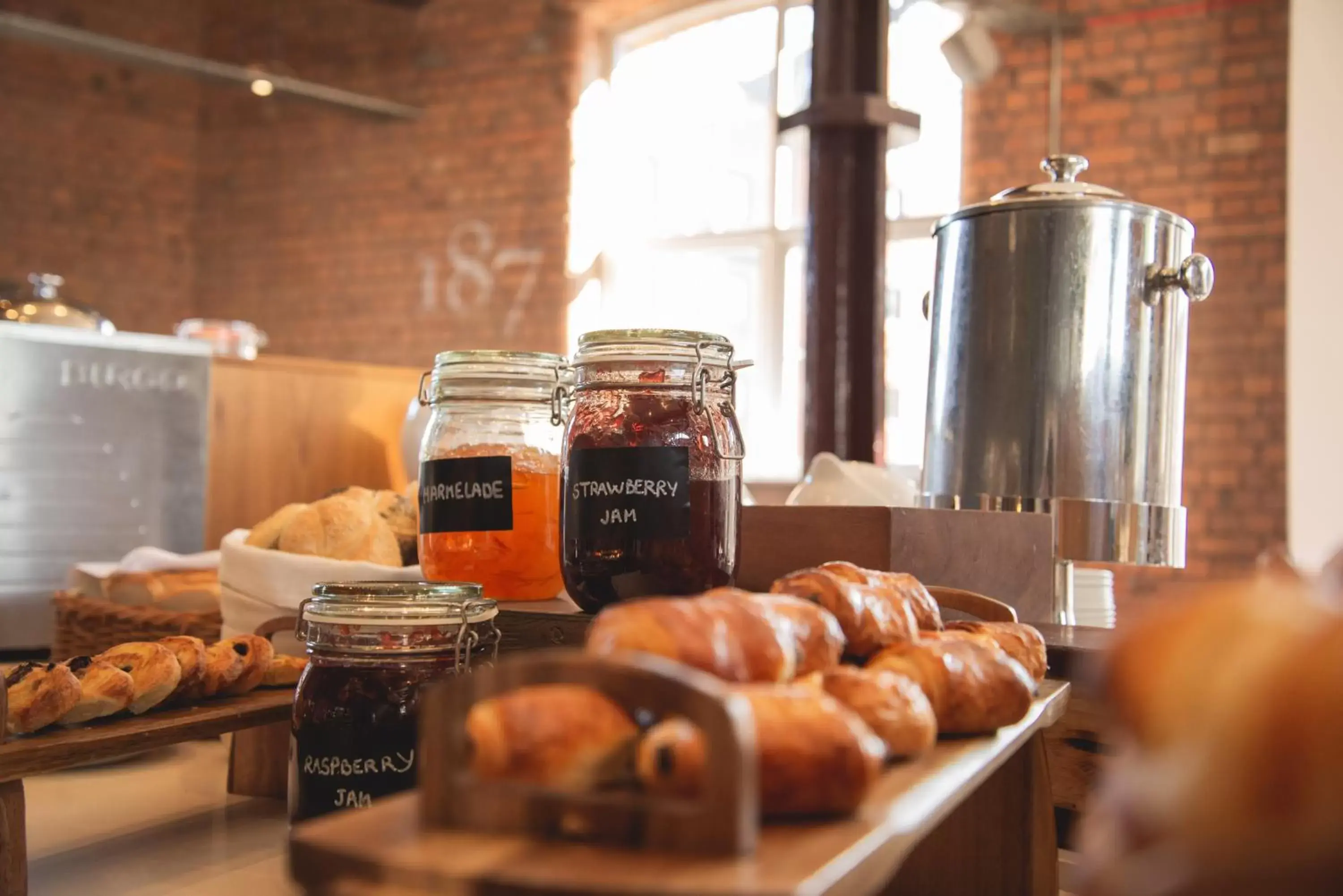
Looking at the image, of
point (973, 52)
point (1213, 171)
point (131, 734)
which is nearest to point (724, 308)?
point (973, 52)

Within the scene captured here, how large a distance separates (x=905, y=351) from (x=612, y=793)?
4836 mm

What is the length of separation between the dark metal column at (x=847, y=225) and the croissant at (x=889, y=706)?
1.58 metres

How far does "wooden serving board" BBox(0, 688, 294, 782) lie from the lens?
2.63 ft

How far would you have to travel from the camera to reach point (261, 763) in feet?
3.63

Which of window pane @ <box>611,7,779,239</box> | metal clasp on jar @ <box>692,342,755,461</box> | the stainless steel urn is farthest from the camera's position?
window pane @ <box>611,7,779,239</box>

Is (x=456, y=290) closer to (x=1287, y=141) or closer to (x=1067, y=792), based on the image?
(x=1287, y=141)

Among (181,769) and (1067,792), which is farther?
(181,769)

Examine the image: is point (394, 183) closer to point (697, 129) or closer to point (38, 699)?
point (697, 129)

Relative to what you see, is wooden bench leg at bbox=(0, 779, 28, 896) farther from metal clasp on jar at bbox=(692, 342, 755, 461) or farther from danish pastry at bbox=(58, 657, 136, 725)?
metal clasp on jar at bbox=(692, 342, 755, 461)

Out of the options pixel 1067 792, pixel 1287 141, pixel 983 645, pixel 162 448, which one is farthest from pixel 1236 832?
pixel 1287 141

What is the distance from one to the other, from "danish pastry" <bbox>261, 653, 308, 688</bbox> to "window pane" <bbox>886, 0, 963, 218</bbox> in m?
4.23

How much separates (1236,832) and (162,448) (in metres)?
3.10

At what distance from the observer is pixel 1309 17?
13.8 ft

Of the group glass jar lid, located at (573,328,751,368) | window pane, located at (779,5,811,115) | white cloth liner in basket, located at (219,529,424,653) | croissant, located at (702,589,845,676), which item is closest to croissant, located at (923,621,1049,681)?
croissant, located at (702,589,845,676)
